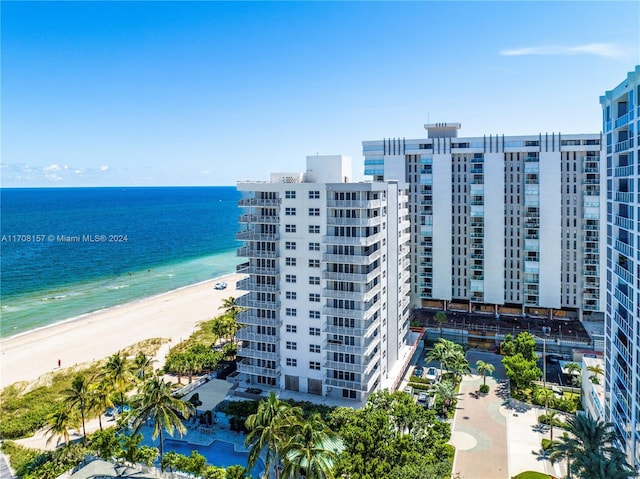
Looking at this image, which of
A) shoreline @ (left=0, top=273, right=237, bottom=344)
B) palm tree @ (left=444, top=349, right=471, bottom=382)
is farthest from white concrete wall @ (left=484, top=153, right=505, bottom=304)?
shoreline @ (left=0, top=273, right=237, bottom=344)

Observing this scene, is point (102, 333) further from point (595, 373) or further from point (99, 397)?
point (595, 373)

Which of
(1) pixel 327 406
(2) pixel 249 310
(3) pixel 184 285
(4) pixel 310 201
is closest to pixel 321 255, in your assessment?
(4) pixel 310 201

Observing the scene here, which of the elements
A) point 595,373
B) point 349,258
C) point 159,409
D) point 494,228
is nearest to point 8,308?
point 159,409

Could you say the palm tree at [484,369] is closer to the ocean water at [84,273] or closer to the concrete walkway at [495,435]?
the concrete walkway at [495,435]

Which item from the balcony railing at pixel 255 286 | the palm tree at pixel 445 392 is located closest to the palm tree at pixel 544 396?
the palm tree at pixel 445 392

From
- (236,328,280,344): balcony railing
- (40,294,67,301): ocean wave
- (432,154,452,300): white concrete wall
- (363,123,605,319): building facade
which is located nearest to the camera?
(236,328,280,344): balcony railing

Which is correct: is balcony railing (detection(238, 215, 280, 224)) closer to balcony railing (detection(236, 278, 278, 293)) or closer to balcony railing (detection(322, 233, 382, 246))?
balcony railing (detection(322, 233, 382, 246))
